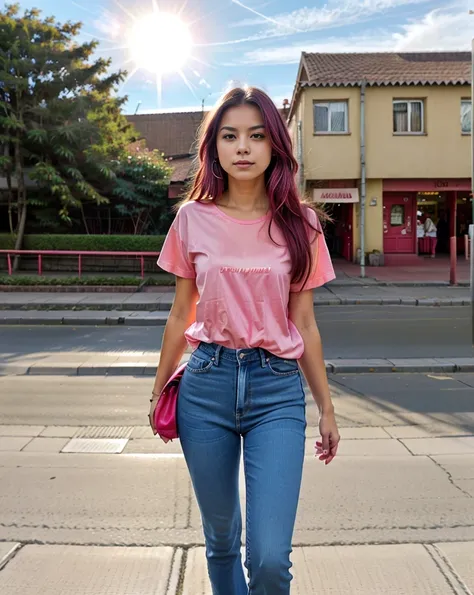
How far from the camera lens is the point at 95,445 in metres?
4.84

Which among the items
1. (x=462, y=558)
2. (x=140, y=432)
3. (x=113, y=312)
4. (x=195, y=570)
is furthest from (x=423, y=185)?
(x=195, y=570)

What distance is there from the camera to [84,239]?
21.3 metres

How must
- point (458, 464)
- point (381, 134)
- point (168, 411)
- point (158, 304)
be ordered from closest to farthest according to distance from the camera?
point (168, 411), point (458, 464), point (158, 304), point (381, 134)

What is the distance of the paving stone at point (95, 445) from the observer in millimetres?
4672

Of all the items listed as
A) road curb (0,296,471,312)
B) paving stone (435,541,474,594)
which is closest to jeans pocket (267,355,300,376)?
paving stone (435,541,474,594)

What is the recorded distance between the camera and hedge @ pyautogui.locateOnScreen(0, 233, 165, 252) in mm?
20688

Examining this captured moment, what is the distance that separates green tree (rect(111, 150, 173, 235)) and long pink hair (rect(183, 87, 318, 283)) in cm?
2077

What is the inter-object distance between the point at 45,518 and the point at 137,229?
20504 mm

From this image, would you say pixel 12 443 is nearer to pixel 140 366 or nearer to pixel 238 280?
pixel 140 366

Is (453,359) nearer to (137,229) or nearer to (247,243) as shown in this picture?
(247,243)

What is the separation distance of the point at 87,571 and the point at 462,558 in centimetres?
Result: 179

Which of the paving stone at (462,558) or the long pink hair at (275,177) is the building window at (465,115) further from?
the long pink hair at (275,177)

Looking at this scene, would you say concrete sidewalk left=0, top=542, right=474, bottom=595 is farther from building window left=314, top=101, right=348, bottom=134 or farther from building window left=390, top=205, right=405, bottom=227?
building window left=390, top=205, right=405, bottom=227

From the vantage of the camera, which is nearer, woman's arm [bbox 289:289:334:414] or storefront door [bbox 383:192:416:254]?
woman's arm [bbox 289:289:334:414]
